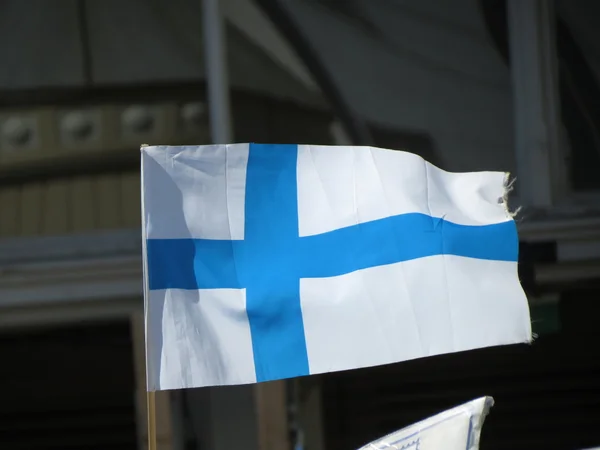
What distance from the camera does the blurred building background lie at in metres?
4.04

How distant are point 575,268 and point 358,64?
4.12ft

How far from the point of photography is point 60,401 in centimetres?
411

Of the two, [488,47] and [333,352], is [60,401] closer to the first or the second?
[333,352]

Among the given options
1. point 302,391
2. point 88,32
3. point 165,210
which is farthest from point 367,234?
point 88,32

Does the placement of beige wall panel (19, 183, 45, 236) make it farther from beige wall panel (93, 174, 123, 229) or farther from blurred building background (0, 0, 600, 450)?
beige wall panel (93, 174, 123, 229)

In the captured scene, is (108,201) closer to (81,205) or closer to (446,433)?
(81,205)

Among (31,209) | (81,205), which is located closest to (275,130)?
(81,205)

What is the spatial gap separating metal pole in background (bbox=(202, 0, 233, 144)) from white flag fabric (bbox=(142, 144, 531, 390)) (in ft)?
4.70

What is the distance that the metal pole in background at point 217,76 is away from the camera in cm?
393

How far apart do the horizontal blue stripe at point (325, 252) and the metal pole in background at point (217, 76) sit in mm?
1487

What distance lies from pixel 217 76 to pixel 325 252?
1.62m

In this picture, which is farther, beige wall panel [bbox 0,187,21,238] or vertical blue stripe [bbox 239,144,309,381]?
beige wall panel [bbox 0,187,21,238]

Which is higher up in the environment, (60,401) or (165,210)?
(165,210)

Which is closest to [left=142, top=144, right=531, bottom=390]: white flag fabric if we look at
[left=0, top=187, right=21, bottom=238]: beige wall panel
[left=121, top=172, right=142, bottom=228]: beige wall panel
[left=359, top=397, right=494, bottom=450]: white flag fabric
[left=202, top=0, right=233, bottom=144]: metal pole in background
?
[left=359, top=397, right=494, bottom=450]: white flag fabric
